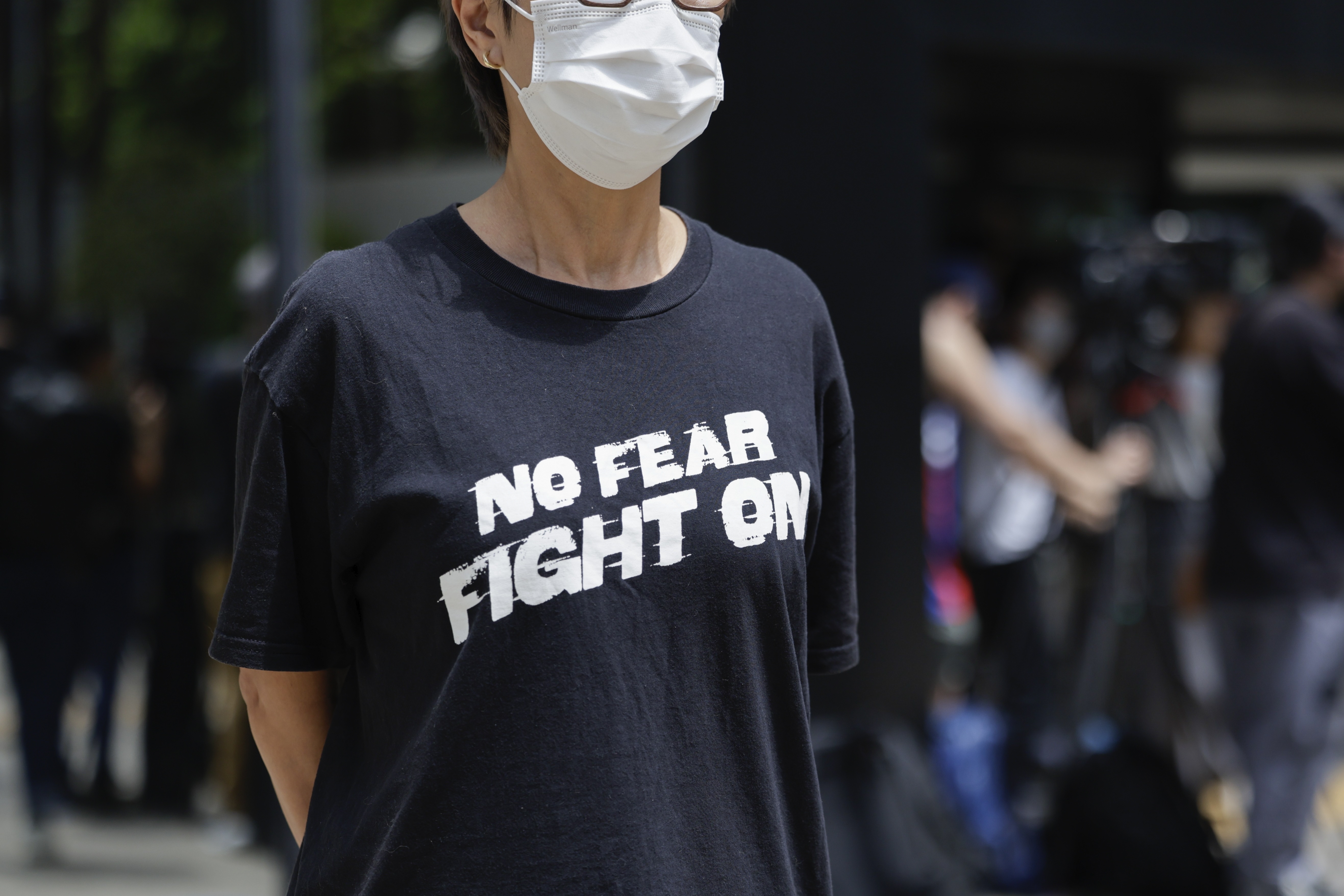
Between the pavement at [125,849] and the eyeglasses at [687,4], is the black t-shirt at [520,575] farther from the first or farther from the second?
the pavement at [125,849]

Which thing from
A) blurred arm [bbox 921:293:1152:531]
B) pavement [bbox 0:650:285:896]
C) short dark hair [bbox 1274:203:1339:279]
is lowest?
pavement [bbox 0:650:285:896]

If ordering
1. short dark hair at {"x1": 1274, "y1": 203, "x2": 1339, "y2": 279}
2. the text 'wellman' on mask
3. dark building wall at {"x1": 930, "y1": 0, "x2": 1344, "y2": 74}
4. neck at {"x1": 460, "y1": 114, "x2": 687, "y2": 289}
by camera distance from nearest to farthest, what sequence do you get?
the text 'wellman' on mask, neck at {"x1": 460, "y1": 114, "x2": 687, "y2": 289}, dark building wall at {"x1": 930, "y1": 0, "x2": 1344, "y2": 74}, short dark hair at {"x1": 1274, "y1": 203, "x2": 1339, "y2": 279}

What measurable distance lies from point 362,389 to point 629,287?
28 centimetres

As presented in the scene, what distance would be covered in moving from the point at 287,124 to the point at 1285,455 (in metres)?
3.06

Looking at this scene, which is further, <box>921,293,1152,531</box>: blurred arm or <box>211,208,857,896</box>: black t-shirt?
<box>921,293,1152,531</box>: blurred arm

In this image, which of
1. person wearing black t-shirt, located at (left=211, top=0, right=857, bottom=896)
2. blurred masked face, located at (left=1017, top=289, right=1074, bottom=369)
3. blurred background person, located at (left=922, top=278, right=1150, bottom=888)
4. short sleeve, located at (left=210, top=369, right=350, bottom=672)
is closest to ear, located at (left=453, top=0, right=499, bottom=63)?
person wearing black t-shirt, located at (left=211, top=0, right=857, bottom=896)

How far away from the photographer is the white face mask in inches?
58.6

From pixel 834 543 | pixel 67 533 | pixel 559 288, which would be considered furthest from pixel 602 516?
pixel 67 533

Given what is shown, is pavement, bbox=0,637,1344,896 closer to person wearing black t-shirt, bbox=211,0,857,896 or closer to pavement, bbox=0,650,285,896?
pavement, bbox=0,650,285,896

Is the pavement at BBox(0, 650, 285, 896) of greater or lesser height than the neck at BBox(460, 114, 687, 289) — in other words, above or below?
below

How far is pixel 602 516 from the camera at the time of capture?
137cm

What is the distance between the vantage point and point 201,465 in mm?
4152

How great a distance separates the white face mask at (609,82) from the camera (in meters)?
1.49

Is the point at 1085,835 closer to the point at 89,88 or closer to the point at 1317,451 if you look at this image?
the point at 1317,451
